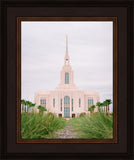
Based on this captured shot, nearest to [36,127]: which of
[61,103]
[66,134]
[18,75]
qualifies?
[66,134]

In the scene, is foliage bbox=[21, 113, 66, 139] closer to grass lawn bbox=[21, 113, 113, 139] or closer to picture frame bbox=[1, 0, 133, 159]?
grass lawn bbox=[21, 113, 113, 139]

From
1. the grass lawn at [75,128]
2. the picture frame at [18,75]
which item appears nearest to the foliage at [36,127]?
the grass lawn at [75,128]

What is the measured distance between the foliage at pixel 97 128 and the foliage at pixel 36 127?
0.22 meters

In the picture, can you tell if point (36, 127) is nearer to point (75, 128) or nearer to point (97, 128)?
point (75, 128)

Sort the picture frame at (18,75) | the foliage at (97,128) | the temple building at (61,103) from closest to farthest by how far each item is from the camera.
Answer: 1. the picture frame at (18,75)
2. the foliage at (97,128)
3. the temple building at (61,103)

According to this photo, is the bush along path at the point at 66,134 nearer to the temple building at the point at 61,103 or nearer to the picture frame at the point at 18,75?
the picture frame at the point at 18,75

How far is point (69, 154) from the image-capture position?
118 cm

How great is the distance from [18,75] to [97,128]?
69 centimetres

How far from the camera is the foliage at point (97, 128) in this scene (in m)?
1.31

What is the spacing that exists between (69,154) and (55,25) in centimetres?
129

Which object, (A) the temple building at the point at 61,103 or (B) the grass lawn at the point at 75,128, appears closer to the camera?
(B) the grass lawn at the point at 75,128

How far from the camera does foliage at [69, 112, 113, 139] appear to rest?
131 centimetres

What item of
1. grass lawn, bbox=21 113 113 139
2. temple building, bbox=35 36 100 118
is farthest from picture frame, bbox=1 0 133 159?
temple building, bbox=35 36 100 118
